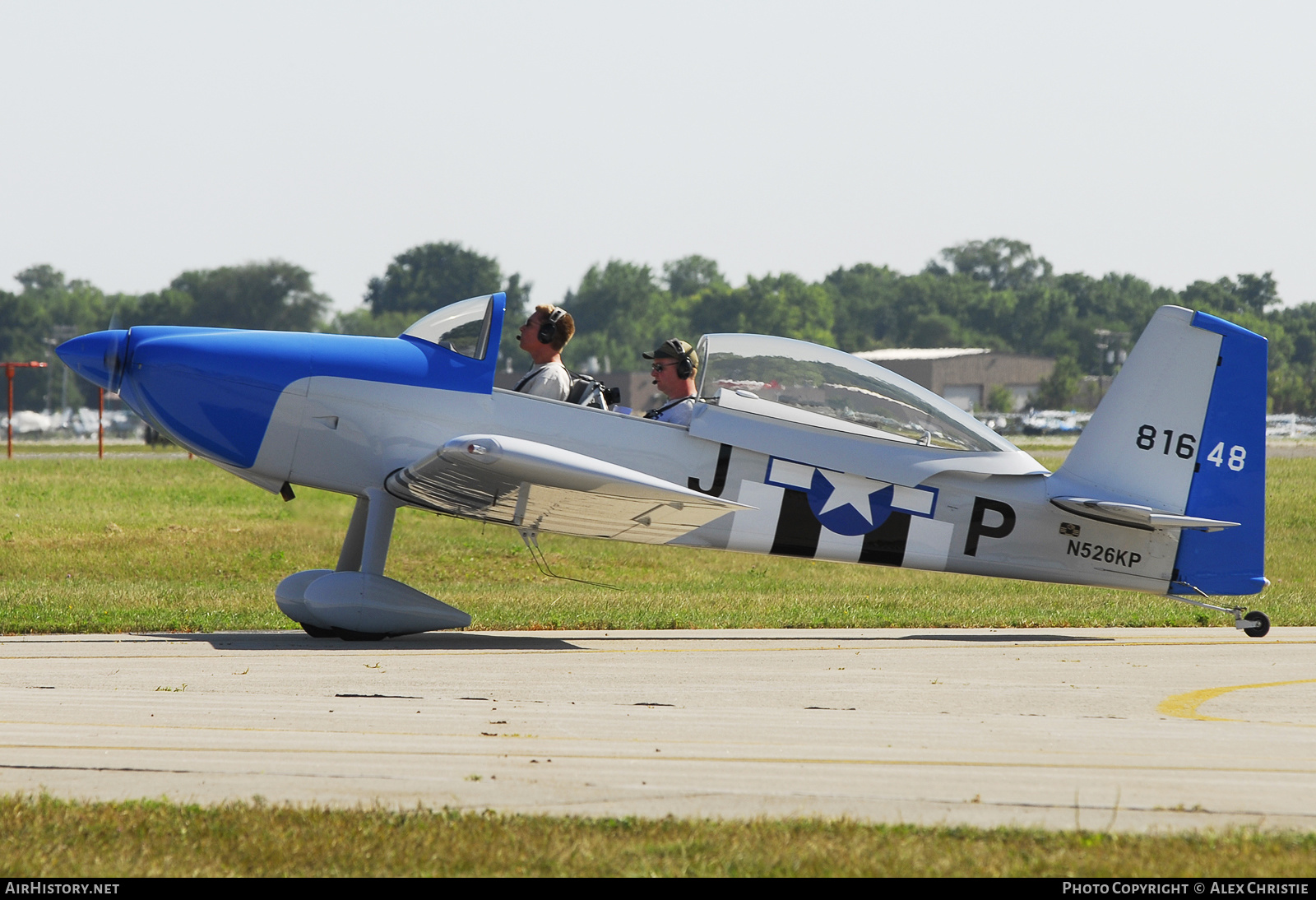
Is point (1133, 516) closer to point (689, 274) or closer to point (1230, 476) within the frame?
point (1230, 476)

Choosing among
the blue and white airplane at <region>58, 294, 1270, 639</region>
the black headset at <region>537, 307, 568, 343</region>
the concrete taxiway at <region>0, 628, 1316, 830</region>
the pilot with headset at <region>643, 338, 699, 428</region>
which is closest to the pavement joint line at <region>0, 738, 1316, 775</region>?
the concrete taxiway at <region>0, 628, 1316, 830</region>

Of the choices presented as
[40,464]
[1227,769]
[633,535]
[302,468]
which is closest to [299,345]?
[302,468]

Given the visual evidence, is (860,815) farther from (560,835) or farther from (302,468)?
(302,468)

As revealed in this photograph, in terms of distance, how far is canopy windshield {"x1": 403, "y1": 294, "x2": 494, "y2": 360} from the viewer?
903 cm

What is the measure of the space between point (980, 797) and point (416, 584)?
465 inches

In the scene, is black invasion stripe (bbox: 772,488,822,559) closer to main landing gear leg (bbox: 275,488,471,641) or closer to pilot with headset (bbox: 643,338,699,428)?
pilot with headset (bbox: 643,338,699,428)

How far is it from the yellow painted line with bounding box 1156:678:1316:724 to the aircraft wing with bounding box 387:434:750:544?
2.84m

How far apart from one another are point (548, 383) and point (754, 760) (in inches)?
184

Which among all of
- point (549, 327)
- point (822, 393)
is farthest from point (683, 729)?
point (549, 327)

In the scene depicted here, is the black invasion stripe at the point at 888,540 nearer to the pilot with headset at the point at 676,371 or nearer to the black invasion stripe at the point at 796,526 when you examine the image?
the black invasion stripe at the point at 796,526

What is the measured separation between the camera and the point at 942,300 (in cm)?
13600

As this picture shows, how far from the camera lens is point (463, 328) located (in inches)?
357

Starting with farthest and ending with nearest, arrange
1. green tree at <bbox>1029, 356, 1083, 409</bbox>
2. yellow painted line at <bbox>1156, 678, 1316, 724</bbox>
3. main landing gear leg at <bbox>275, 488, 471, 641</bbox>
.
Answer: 1. green tree at <bbox>1029, 356, 1083, 409</bbox>
2. main landing gear leg at <bbox>275, 488, 471, 641</bbox>
3. yellow painted line at <bbox>1156, 678, 1316, 724</bbox>

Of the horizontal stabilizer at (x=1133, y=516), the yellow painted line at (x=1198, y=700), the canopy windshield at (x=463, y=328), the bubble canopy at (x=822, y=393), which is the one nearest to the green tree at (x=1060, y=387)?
the horizontal stabilizer at (x=1133, y=516)
